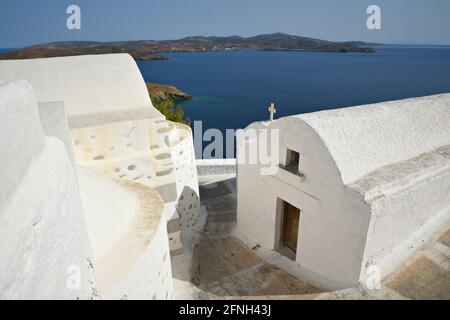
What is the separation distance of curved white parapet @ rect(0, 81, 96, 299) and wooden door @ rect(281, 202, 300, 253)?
197 inches

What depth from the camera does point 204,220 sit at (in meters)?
9.23

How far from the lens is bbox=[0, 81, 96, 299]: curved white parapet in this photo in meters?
1.67

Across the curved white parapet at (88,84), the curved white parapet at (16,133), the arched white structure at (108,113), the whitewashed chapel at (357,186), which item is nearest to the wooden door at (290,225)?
the whitewashed chapel at (357,186)

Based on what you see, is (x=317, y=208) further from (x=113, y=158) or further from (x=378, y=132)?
(x=113, y=158)

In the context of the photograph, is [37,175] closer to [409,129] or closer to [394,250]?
[394,250]

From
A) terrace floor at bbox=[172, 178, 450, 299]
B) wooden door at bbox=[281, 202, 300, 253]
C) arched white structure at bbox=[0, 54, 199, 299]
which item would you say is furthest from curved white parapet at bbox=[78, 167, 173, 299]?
wooden door at bbox=[281, 202, 300, 253]

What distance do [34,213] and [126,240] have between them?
1.88m

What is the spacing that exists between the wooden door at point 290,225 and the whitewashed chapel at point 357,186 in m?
0.02

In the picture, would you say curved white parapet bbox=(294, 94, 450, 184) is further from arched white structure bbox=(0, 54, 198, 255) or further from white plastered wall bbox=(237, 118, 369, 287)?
arched white structure bbox=(0, 54, 198, 255)

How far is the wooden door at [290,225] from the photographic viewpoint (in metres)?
6.82

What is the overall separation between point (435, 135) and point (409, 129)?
841mm
